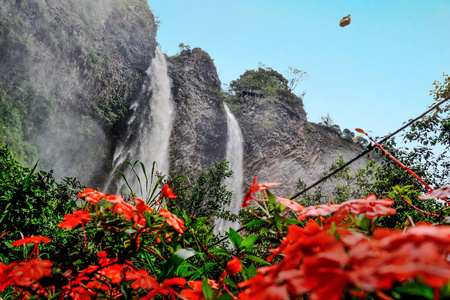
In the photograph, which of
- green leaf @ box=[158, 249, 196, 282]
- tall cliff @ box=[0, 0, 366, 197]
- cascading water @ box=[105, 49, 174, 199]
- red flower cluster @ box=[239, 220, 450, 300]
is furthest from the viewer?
cascading water @ box=[105, 49, 174, 199]

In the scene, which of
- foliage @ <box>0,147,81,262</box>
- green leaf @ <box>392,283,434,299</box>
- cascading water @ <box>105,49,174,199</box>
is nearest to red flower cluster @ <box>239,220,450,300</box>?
green leaf @ <box>392,283,434,299</box>

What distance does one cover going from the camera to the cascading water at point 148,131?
9062mm

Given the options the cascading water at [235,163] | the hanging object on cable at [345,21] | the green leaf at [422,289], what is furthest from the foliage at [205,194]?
the cascading water at [235,163]

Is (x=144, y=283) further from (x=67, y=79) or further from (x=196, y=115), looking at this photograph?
(x=196, y=115)

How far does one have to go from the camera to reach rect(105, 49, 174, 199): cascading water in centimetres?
906

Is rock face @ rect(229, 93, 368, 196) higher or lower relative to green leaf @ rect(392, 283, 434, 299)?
higher

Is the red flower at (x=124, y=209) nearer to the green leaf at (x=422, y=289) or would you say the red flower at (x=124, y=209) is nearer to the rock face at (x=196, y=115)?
the green leaf at (x=422, y=289)

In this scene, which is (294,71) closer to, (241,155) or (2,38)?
(241,155)

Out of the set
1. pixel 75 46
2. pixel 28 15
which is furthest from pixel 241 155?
pixel 28 15

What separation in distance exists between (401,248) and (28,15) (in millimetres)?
9901

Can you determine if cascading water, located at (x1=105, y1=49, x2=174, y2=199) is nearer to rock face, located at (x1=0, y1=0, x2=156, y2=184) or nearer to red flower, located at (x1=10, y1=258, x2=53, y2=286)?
rock face, located at (x1=0, y1=0, x2=156, y2=184)

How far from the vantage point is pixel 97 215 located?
1.75ft

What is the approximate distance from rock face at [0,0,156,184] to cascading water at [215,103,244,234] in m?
5.26

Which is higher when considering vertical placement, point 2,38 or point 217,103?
point 217,103
